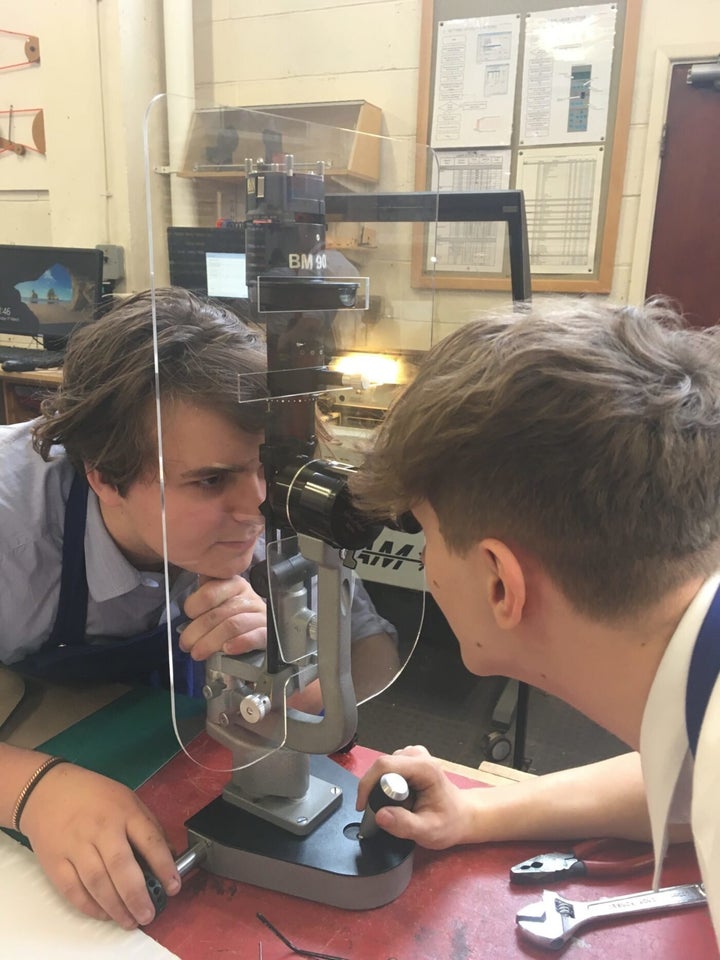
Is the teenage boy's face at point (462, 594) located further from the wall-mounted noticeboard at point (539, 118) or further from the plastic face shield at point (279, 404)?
the wall-mounted noticeboard at point (539, 118)

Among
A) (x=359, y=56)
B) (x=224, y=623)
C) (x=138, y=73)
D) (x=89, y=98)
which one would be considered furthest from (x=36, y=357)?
(x=224, y=623)

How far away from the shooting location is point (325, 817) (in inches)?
29.6

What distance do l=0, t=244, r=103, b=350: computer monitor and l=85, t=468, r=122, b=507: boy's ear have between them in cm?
179

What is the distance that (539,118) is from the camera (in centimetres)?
250

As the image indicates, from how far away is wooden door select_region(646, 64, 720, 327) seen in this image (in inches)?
92.1

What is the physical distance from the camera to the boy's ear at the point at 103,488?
0.93 meters

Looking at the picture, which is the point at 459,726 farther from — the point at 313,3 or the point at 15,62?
the point at 15,62

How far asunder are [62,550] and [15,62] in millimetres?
2930

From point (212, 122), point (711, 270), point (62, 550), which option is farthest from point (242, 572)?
point (711, 270)

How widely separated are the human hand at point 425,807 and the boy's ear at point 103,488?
45 cm

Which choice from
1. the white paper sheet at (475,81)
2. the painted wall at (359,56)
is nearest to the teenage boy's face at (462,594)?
the painted wall at (359,56)

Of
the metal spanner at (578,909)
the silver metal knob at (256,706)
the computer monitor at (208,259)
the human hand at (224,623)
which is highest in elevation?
the computer monitor at (208,259)

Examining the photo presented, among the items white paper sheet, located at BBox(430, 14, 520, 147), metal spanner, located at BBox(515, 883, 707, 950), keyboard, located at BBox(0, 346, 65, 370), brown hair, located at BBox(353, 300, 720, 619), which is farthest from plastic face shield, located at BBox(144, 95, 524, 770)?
white paper sheet, located at BBox(430, 14, 520, 147)

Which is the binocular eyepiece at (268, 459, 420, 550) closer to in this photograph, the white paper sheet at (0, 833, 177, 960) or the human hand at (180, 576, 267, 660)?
the human hand at (180, 576, 267, 660)
